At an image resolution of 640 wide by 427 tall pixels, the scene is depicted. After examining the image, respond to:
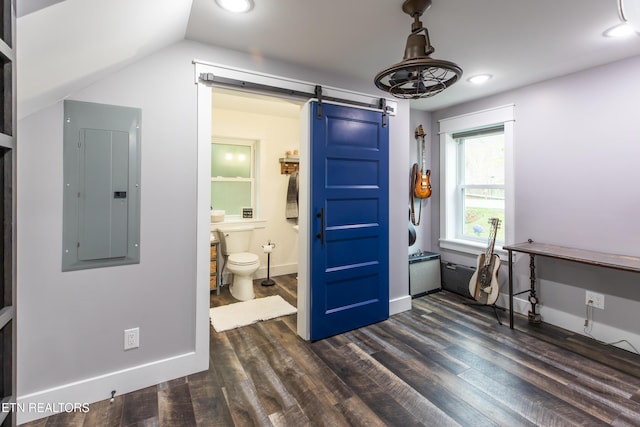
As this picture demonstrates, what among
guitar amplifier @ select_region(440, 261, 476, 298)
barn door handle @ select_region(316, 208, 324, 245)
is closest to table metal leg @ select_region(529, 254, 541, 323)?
guitar amplifier @ select_region(440, 261, 476, 298)

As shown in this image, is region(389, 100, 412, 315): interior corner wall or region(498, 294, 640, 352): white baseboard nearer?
region(498, 294, 640, 352): white baseboard

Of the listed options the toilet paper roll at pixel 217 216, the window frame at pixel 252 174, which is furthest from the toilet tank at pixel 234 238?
the window frame at pixel 252 174

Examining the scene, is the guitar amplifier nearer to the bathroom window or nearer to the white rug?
the white rug

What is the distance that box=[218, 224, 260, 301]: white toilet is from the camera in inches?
139

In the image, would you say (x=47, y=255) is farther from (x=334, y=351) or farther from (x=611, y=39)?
(x=611, y=39)

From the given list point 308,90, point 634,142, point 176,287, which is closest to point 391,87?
point 308,90

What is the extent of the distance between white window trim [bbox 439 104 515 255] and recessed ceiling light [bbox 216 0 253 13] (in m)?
2.75

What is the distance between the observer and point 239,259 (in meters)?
3.57

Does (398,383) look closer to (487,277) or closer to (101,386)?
(487,277)

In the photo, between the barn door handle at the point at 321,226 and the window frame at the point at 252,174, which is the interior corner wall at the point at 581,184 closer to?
the barn door handle at the point at 321,226

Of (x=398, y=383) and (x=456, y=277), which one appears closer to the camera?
(x=398, y=383)

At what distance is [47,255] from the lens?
174 centimetres

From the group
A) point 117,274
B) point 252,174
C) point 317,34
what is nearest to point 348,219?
point 317,34

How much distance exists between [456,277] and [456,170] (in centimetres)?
134
